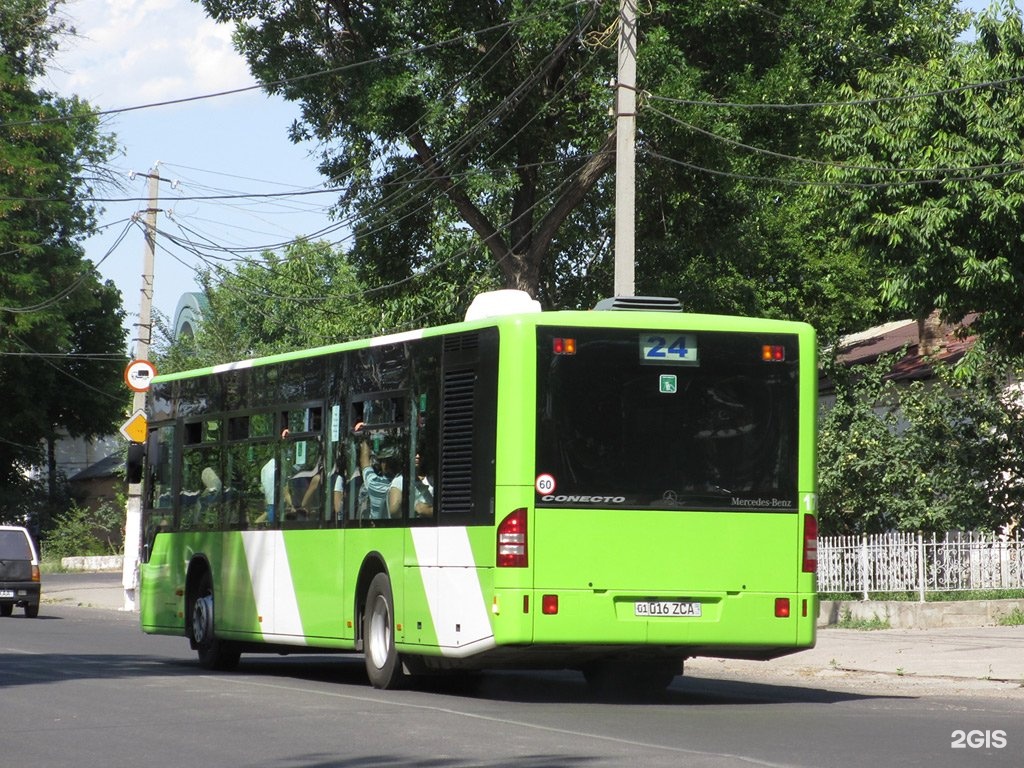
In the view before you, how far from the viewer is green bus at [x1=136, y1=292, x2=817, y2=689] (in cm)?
1312

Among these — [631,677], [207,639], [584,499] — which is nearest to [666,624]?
[584,499]

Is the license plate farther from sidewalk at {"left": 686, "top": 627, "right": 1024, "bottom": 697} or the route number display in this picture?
sidewalk at {"left": 686, "top": 627, "right": 1024, "bottom": 697}

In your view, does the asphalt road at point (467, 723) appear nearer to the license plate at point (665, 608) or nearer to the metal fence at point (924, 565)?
the license plate at point (665, 608)

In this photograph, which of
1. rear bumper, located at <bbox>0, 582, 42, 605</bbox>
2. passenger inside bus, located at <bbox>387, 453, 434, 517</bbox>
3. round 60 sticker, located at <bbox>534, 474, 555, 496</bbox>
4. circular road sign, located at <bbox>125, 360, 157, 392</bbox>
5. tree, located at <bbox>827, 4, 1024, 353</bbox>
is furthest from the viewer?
rear bumper, located at <bbox>0, 582, 42, 605</bbox>

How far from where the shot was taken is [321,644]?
1602 cm

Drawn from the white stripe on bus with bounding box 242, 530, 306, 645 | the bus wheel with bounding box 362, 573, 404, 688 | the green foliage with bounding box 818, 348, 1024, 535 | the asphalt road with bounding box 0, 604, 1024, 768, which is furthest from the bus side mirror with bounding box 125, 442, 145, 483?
the green foliage with bounding box 818, 348, 1024, 535

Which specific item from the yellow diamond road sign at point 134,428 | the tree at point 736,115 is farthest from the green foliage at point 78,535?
the tree at point 736,115

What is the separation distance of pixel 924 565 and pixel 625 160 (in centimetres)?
665

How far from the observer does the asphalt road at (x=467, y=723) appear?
976 cm

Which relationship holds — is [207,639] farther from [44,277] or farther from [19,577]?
[44,277]

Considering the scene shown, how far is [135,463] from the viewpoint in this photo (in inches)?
783

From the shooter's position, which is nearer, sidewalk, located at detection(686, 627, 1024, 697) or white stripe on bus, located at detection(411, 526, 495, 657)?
white stripe on bus, located at detection(411, 526, 495, 657)

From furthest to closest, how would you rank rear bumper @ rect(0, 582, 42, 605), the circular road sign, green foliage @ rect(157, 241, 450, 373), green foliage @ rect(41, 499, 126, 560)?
green foliage @ rect(157, 241, 450, 373) < green foliage @ rect(41, 499, 126, 560) < rear bumper @ rect(0, 582, 42, 605) < the circular road sign

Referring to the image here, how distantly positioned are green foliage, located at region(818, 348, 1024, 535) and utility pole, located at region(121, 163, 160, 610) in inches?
506
